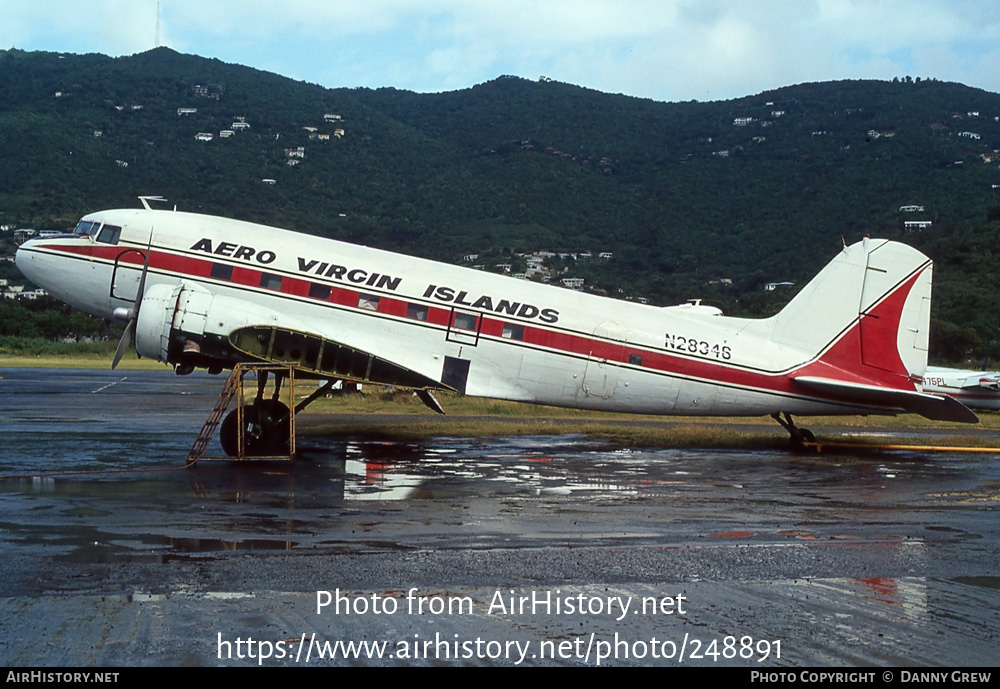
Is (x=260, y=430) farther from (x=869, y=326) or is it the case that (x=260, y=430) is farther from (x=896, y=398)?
(x=869, y=326)

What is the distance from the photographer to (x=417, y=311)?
65.9 ft

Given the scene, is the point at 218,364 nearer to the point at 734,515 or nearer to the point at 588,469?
the point at 588,469

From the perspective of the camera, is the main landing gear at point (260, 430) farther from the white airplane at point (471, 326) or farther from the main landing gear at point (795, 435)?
the main landing gear at point (795, 435)

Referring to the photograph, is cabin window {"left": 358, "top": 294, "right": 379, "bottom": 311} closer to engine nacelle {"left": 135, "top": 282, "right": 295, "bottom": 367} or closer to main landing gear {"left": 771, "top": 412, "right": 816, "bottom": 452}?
engine nacelle {"left": 135, "top": 282, "right": 295, "bottom": 367}

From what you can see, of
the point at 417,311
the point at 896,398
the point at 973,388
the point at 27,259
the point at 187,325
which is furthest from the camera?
the point at 973,388

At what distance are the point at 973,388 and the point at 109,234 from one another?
31.9m

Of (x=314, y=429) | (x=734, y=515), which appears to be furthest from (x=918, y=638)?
(x=314, y=429)

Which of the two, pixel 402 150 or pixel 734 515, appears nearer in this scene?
pixel 734 515

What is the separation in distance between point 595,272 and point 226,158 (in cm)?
5460

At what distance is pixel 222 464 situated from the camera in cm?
1745

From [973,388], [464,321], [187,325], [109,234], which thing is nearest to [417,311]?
[464,321]

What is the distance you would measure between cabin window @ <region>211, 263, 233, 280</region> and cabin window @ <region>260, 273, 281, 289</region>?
0.68 meters

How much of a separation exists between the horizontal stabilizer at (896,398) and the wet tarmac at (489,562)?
4.24 feet

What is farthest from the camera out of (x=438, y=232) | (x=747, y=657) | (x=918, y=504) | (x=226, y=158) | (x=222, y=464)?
(x=226, y=158)
